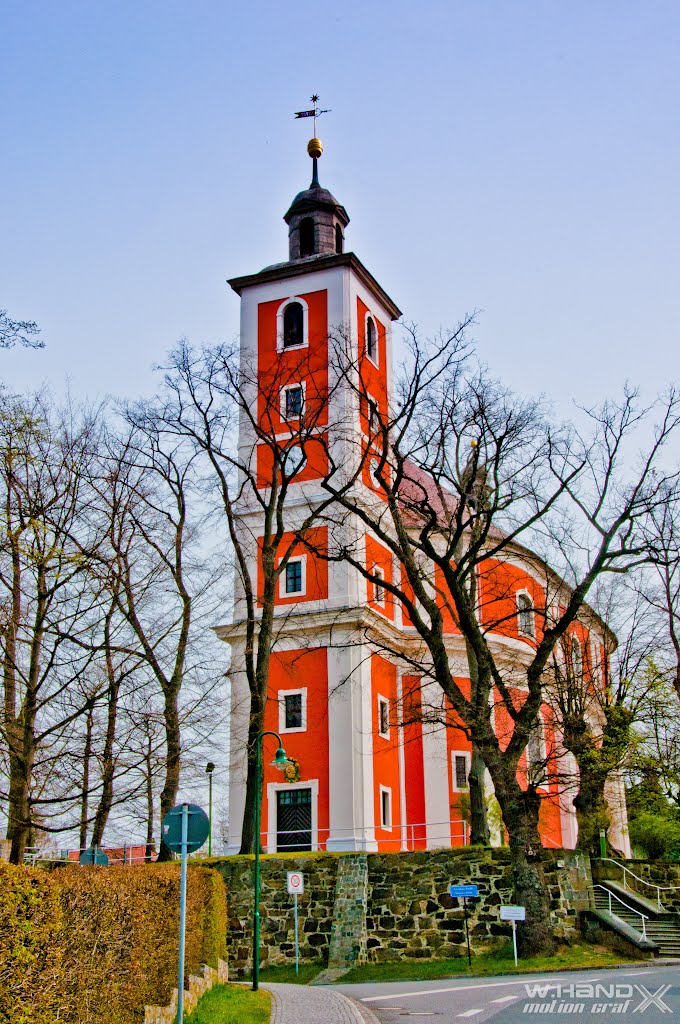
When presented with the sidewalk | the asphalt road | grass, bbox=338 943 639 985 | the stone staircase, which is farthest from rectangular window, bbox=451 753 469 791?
the sidewalk

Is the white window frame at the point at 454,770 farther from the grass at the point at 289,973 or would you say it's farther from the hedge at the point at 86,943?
the hedge at the point at 86,943

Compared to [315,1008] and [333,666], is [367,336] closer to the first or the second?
[333,666]

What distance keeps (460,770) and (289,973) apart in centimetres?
1505

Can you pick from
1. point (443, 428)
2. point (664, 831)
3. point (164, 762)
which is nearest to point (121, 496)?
point (164, 762)

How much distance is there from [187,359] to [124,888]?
794 inches

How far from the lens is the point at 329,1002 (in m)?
15.6

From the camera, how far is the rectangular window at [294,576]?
36125 millimetres

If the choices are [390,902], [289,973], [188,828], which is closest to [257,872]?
[390,902]

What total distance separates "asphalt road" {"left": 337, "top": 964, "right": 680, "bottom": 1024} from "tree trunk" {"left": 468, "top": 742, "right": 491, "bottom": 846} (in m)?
6.93

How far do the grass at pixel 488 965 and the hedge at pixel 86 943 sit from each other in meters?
8.76

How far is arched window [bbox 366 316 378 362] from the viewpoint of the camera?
41062 mm

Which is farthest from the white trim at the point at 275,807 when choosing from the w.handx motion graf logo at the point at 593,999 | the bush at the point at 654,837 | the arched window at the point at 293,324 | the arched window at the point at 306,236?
the arched window at the point at 306,236

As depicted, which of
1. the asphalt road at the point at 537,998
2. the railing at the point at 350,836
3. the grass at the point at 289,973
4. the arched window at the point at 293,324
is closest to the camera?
the asphalt road at the point at 537,998

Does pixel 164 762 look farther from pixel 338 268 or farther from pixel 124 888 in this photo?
pixel 338 268
